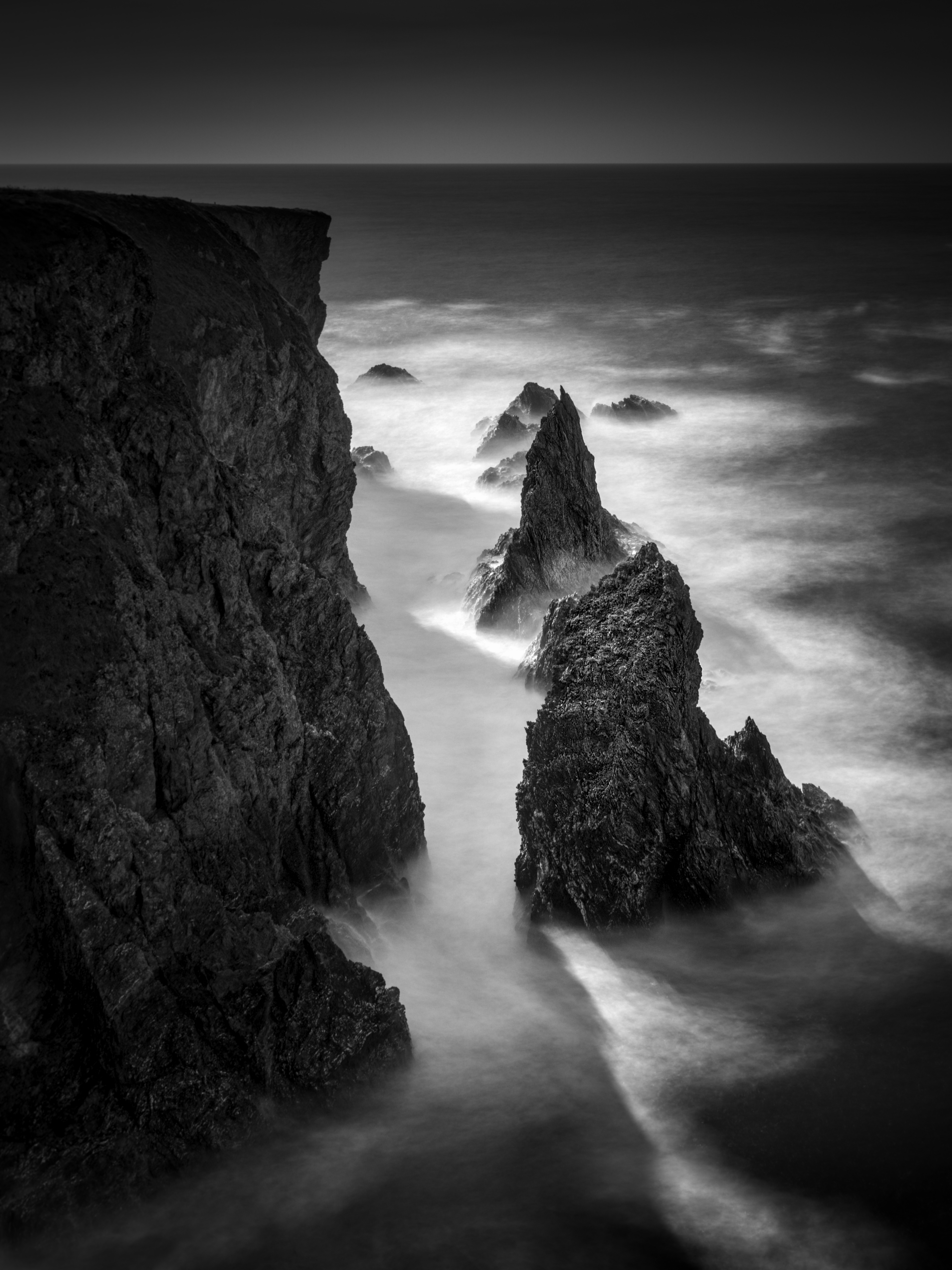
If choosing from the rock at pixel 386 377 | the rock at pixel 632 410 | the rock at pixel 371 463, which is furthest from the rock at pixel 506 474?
the rock at pixel 386 377

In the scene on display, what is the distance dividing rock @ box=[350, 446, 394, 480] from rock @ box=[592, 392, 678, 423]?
389 inches

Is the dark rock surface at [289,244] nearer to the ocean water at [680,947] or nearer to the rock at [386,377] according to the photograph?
the ocean water at [680,947]

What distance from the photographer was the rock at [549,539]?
21.8 m

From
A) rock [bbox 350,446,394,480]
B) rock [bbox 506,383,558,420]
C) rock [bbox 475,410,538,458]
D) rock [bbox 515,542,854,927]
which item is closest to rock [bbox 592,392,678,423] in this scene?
rock [bbox 506,383,558,420]

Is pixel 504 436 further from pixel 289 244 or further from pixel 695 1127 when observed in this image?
pixel 695 1127

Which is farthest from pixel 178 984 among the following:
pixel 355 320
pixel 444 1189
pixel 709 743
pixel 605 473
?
pixel 355 320

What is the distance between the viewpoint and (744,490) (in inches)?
1325

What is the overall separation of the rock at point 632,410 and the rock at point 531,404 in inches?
163

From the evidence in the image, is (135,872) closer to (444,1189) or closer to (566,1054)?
(444,1189)

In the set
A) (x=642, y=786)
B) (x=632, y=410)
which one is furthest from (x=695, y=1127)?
(x=632, y=410)

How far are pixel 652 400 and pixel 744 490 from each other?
32.8ft

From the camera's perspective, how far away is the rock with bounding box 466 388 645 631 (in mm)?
21750

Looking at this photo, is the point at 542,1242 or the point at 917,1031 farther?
the point at 917,1031

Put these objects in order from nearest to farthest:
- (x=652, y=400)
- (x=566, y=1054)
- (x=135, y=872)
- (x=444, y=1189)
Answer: (x=135, y=872) → (x=444, y=1189) → (x=566, y=1054) → (x=652, y=400)
